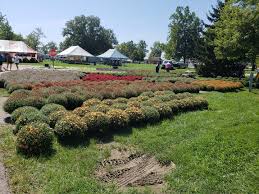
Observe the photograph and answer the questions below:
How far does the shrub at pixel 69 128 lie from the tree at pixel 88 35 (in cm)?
11580

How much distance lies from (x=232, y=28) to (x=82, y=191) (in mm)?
24872

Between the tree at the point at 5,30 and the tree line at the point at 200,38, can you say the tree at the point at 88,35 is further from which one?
the tree at the point at 5,30

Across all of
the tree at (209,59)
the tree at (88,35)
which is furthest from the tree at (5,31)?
the tree at (209,59)

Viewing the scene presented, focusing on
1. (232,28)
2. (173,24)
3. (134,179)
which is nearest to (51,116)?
(134,179)

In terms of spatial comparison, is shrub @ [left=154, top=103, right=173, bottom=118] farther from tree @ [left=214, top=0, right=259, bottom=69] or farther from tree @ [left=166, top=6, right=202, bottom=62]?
tree @ [left=166, top=6, right=202, bottom=62]

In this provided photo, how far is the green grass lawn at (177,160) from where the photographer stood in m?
6.64

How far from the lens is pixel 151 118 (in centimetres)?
1137

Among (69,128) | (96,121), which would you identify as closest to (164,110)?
(96,121)

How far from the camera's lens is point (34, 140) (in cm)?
805

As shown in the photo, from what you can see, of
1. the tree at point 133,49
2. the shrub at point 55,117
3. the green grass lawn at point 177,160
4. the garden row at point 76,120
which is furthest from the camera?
the tree at point 133,49

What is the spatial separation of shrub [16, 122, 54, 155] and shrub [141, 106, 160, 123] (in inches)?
148

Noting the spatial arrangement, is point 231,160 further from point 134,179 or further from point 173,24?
point 173,24

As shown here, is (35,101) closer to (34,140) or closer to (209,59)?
(34,140)

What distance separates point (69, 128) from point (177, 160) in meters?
2.75
